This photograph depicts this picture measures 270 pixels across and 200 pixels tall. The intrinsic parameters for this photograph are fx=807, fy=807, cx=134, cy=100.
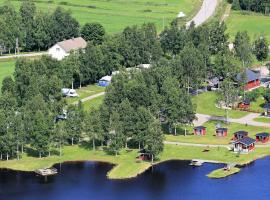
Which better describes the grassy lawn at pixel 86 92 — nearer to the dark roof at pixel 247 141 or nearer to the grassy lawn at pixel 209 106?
the grassy lawn at pixel 209 106

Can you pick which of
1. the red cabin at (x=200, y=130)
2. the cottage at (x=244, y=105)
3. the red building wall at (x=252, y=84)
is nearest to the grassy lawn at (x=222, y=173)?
the red cabin at (x=200, y=130)

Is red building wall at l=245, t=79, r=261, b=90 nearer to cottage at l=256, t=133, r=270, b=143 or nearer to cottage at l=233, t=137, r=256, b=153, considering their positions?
cottage at l=256, t=133, r=270, b=143

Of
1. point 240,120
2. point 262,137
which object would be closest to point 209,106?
point 240,120

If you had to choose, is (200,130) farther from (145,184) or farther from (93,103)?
(93,103)

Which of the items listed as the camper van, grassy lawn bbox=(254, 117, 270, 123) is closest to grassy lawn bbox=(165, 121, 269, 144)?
grassy lawn bbox=(254, 117, 270, 123)

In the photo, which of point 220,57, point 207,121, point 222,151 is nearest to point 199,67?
point 220,57

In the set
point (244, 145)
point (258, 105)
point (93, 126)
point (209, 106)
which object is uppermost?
point (258, 105)

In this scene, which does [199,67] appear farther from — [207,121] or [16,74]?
[16,74]
